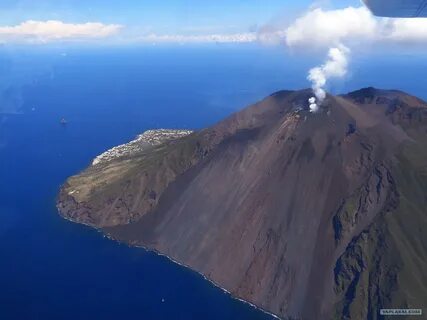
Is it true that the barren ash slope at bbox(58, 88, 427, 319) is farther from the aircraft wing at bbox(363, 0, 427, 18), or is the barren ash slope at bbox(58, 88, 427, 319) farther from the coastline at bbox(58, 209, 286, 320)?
Answer: the aircraft wing at bbox(363, 0, 427, 18)

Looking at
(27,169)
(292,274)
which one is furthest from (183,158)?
(27,169)

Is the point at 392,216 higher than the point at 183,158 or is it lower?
lower

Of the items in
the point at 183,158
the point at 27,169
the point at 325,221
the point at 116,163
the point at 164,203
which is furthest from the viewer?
the point at 27,169

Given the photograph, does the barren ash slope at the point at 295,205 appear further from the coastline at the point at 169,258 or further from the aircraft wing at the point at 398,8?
the aircraft wing at the point at 398,8

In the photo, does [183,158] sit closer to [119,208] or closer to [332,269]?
[119,208]

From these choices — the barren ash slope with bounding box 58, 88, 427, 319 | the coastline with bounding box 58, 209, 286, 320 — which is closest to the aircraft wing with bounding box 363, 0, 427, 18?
the barren ash slope with bounding box 58, 88, 427, 319

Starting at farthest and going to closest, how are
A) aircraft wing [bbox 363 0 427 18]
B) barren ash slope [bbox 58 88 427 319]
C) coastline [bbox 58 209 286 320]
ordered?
coastline [bbox 58 209 286 320]
barren ash slope [bbox 58 88 427 319]
aircraft wing [bbox 363 0 427 18]

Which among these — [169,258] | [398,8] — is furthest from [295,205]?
[398,8]
